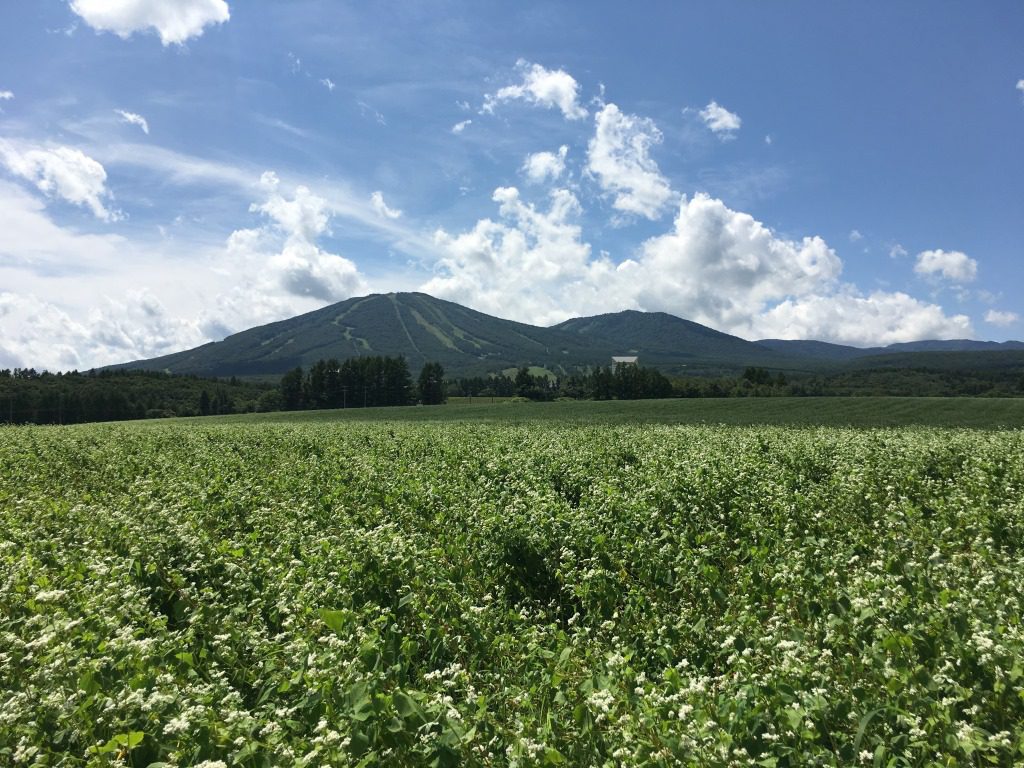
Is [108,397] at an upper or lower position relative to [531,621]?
upper

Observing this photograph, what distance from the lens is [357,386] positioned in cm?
14875

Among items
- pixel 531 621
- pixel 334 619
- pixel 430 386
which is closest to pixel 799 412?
pixel 531 621

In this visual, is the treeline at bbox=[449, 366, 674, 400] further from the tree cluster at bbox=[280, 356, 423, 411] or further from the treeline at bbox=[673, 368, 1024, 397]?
the tree cluster at bbox=[280, 356, 423, 411]

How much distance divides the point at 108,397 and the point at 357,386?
57.4 meters

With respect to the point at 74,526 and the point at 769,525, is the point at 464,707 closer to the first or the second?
the point at 769,525

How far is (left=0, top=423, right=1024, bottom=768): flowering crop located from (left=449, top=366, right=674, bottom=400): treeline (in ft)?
386

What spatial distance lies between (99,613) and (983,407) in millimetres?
85644

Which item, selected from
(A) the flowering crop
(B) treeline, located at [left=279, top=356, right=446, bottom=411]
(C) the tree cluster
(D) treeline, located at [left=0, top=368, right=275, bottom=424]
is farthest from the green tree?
(A) the flowering crop

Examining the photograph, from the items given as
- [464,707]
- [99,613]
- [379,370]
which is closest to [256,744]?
[464,707]

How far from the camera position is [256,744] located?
12.6 feet

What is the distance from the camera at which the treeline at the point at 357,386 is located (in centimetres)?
14650

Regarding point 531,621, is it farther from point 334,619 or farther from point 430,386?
point 430,386

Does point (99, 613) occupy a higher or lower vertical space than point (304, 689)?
higher

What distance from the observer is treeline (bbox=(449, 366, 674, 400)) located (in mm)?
131250
